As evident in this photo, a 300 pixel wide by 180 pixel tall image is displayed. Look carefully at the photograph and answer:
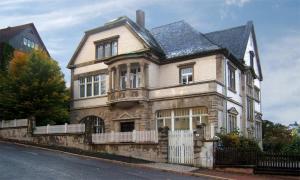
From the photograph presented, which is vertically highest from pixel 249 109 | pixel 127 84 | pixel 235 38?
pixel 235 38

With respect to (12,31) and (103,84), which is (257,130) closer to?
(103,84)

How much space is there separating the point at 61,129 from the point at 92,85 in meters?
7.25

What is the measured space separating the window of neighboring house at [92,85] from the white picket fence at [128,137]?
27.6ft

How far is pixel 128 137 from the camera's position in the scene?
2706 centimetres

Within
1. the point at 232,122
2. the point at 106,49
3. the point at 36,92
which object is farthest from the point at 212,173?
the point at 36,92

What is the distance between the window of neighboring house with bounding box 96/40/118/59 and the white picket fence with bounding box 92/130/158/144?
1002 centimetres

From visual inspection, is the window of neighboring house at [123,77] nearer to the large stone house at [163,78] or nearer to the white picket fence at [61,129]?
the large stone house at [163,78]

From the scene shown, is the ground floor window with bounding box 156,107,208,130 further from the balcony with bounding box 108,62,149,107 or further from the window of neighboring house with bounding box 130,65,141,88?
the window of neighboring house with bounding box 130,65,141,88

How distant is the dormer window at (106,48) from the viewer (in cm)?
3672

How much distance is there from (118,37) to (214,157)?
16.7 metres

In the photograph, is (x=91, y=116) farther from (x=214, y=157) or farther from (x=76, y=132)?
(x=214, y=157)

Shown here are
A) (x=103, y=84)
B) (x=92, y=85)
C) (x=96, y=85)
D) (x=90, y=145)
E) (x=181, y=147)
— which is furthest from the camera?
(x=92, y=85)

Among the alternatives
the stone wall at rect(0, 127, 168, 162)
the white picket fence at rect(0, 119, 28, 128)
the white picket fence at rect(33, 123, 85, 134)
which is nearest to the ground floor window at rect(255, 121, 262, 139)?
the stone wall at rect(0, 127, 168, 162)

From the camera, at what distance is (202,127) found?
78.3 ft
